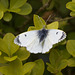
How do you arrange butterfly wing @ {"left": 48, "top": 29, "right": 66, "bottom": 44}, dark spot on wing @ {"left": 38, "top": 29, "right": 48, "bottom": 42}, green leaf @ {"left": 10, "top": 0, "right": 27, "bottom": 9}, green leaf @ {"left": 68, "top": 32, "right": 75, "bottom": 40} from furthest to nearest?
1. green leaf @ {"left": 68, "top": 32, "right": 75, "bottom": 40}
2. green leaf @ {"left": 10, "top": 0, "right": 27, "bottom": 9}
3. dark spot on wing @ {"left": 38, "top": 29, "right": 48, "bottom": 42}
4. butterfly wing @ {"left": 48, "top": 29, "right": 66, "bottom": 44}

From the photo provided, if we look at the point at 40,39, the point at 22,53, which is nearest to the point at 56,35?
the point at 40,39

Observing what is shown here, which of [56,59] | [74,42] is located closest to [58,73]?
[56,59]

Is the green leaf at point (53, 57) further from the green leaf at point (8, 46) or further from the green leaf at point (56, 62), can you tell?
the green leaf at point (8, 46)

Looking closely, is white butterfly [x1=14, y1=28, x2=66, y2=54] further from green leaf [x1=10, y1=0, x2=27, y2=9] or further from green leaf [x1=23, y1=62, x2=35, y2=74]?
green leaf [x1=10, y1=0, x2=27, y2=9]

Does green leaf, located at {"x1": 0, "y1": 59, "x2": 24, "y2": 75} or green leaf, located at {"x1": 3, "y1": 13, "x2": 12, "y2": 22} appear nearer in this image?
green leaf, located at {"x1": 0, "y1": 59, "x2": 24, "y2": 75}

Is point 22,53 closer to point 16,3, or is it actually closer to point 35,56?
point 35,56

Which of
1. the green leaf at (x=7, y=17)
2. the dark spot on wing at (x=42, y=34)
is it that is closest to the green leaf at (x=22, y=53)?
the dark spot on wing at (x=42, y=34)

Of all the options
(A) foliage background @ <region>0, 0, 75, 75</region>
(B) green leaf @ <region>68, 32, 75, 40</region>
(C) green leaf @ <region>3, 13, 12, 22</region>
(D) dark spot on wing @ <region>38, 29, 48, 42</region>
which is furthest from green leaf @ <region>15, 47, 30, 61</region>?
(B) green leaf @ <region>68, 32, 75, 40</region>
